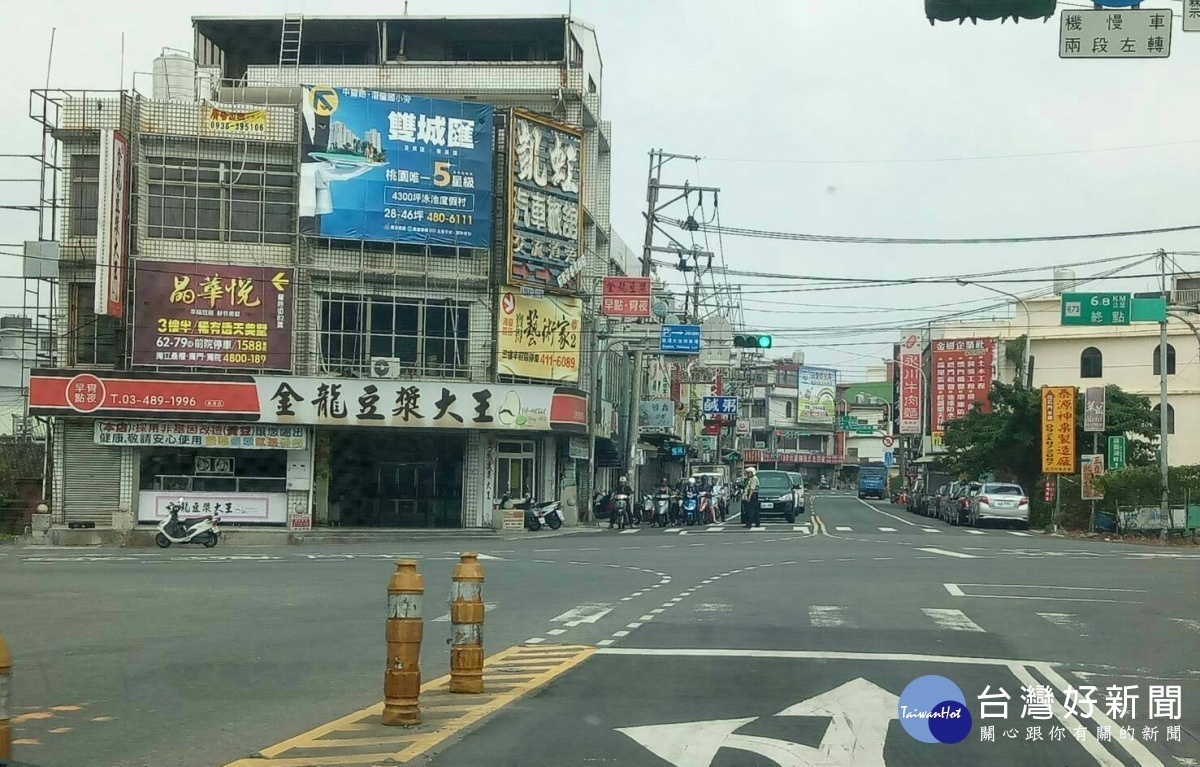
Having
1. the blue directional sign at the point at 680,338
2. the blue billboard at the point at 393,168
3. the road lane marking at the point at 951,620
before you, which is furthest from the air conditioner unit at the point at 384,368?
the road lane marking at the point at 951,620

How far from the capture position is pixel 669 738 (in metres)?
8.23

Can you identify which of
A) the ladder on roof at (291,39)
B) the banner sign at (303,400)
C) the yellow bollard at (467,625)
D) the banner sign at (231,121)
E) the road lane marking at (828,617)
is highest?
the ladder on roof at (291,39)

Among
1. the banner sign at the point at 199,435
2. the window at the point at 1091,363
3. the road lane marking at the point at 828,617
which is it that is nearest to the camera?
the road lane marking at the point at 828,617

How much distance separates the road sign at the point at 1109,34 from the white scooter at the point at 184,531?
2647 cm

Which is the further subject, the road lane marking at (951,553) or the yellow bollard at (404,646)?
the road lane marking at (951,553)

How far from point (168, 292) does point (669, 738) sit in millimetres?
32586

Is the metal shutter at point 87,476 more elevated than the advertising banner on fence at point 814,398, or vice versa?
the advertising banner on fence at point 814,398

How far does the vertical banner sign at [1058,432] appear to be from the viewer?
147 ft

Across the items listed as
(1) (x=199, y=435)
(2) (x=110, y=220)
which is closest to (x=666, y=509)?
(1) (x=199, y=435)

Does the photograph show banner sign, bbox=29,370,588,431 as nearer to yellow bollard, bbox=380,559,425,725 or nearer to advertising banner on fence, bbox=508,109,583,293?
advertising banner on fence, bbox=508,109,583,293

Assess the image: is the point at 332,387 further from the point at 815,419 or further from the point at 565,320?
the point at 815,419

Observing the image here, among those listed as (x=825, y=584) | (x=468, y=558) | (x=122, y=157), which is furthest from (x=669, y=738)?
(x=122, y=157)

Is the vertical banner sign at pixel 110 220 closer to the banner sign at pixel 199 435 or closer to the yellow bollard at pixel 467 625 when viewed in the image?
the banner sign at pixel 199 435

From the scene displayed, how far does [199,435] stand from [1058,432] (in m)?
27.9
